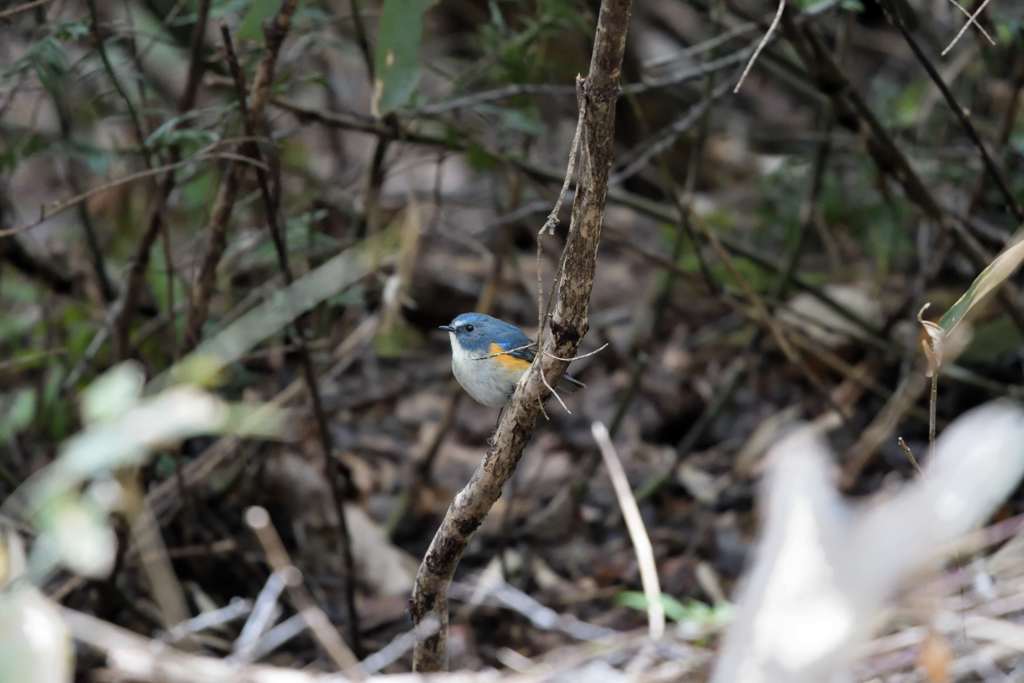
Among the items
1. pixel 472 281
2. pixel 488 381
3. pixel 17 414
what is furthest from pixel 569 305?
pixel 472 281

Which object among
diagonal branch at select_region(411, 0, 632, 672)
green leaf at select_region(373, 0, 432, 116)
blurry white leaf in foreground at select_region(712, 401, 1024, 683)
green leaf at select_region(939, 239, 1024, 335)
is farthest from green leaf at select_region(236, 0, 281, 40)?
blurry white leaf in foreground at select_region(712, 401, 1024, 683)

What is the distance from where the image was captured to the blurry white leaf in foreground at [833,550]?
1492 mm

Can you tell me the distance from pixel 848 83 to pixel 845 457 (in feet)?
7.75

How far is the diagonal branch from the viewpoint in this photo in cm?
235

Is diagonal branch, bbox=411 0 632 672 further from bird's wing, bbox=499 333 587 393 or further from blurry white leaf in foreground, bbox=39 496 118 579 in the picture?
blurry white leaf in foreground, bbox=39 496 118 579

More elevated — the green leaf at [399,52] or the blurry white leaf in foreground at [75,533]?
the green leaf at [399,52]

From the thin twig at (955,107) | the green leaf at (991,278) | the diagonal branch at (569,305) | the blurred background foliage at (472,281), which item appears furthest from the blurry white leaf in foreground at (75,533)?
the thin twig at (955,107)

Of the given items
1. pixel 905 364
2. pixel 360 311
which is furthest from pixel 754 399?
pixel 360 311

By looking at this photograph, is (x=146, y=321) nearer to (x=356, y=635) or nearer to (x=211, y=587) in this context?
(x=211, y=587)

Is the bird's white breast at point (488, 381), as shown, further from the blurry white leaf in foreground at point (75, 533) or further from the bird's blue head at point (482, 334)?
the blurry white leaf in foreground at point (75, 533)

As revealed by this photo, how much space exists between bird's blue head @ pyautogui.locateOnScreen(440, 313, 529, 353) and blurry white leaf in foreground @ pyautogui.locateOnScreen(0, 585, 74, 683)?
268cm

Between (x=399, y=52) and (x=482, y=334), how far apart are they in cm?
112

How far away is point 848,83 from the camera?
4.76m

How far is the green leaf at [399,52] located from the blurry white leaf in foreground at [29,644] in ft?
9.28
